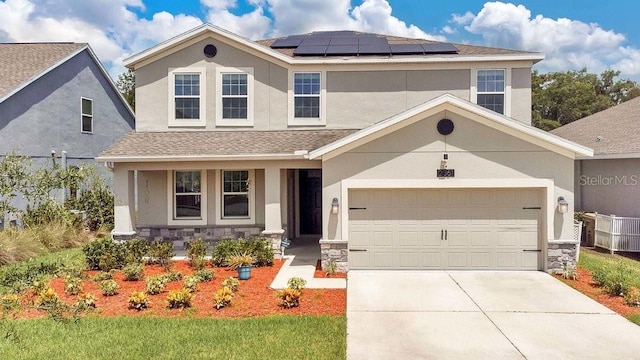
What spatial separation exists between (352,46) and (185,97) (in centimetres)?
578

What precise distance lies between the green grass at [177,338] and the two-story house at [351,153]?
3759 mm

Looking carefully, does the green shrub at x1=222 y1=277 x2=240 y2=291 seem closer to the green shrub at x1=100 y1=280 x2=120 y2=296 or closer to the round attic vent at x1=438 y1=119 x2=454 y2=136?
the green shrub at x1=100 y1=280 x2=120 y2=296

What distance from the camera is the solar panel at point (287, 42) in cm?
1455

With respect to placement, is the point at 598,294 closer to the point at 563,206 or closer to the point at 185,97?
the point at 563,206

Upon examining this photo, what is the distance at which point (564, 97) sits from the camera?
38.0m

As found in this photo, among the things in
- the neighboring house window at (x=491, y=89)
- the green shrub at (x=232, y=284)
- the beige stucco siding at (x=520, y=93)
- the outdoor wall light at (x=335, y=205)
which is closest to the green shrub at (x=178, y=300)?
the green shrub at (x=232, y=284)

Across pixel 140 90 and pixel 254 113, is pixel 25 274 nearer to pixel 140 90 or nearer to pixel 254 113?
pixel 140 90

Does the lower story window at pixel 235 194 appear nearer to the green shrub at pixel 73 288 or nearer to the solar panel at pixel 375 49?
the green shrub at pixel 73 288

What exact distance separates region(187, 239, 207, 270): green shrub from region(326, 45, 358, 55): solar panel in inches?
284

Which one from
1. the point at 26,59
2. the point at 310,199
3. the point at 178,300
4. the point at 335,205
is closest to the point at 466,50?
the point at 310,199

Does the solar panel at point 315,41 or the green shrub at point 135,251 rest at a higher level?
the solar panel at point 315,41

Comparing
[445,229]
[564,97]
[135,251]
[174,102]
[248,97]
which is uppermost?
[564,97]

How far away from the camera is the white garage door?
997 centimetres

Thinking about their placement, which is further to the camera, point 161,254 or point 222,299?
point 161,254
